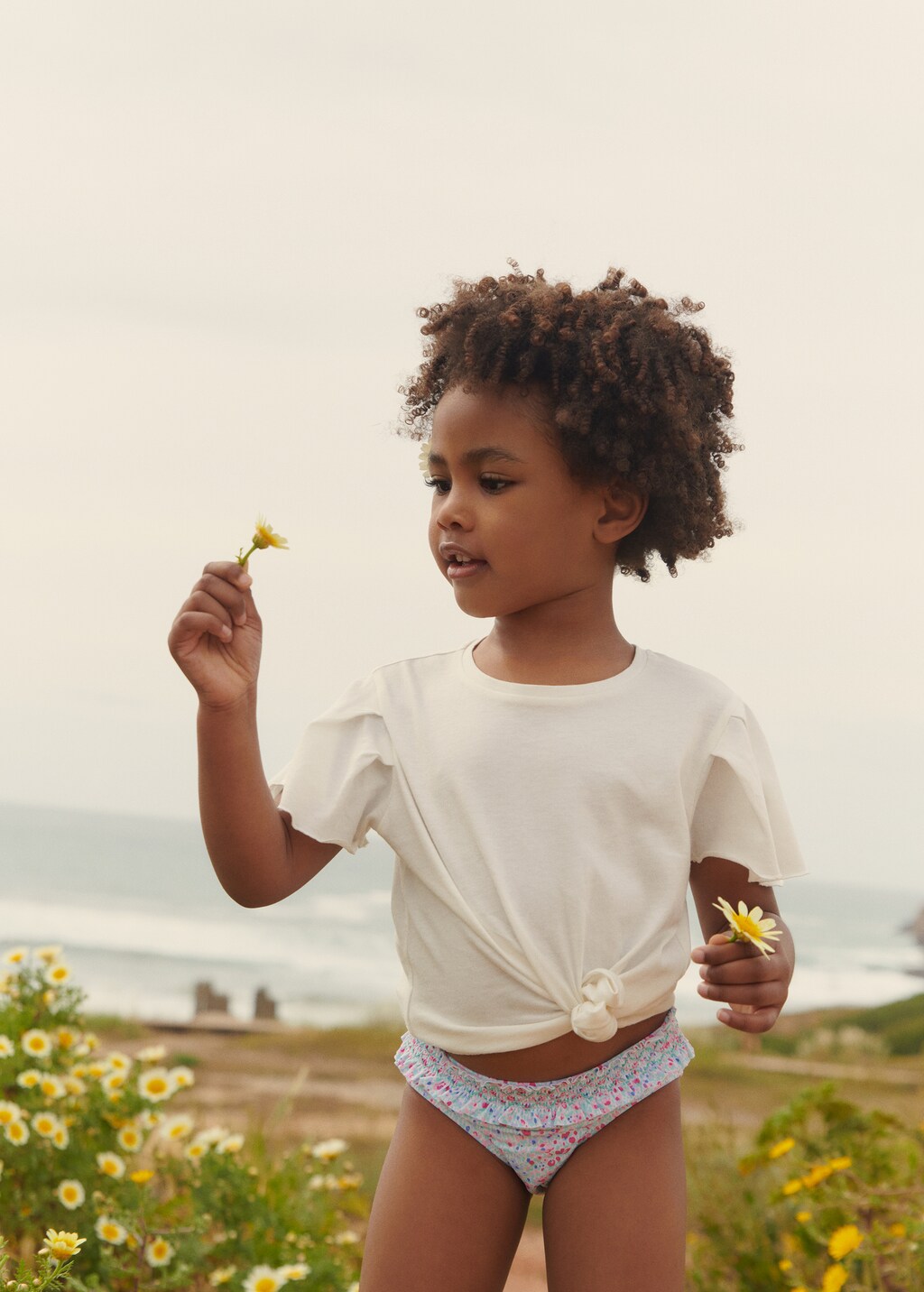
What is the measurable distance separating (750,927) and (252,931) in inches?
749

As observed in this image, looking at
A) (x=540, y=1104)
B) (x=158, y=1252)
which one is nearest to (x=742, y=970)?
(x=540, y=1104)

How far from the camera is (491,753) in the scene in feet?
6.81

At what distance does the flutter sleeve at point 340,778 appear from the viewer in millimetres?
2078

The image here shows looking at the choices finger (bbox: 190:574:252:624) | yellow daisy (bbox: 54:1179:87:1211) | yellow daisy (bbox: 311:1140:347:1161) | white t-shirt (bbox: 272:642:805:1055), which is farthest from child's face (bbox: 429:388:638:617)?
yellow daisy (bbox: 311:1140:347:1161)

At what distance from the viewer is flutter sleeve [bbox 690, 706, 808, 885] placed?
2.13 m

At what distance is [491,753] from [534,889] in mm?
206

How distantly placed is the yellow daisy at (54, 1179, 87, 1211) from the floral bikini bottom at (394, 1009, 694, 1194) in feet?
4.34

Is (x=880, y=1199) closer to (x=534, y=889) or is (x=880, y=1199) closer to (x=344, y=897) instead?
(x=534, y=889)

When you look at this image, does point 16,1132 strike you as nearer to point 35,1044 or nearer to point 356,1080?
point 35,1044

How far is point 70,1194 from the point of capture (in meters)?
3.05

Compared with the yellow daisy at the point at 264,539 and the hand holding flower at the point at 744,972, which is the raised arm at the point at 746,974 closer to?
the hand holding flower at the point at 744,972

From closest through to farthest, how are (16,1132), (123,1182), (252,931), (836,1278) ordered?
(836,1278) < (16,1132) < (123,1182) < (252,931)

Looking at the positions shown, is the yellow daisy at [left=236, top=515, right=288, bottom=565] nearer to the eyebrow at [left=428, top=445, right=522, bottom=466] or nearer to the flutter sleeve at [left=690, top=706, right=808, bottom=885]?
the eyebrow at [left=428, top=445, right=522, bottom=466]

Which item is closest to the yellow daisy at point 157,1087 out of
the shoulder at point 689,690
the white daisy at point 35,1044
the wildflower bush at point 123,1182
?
A: the wildflower bush at point 123,1182
